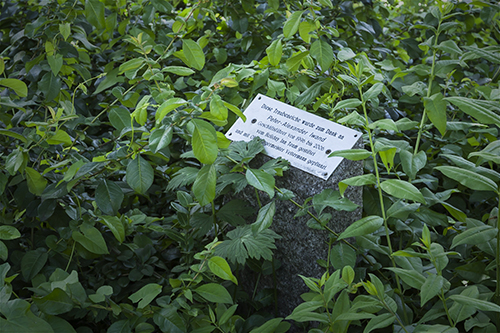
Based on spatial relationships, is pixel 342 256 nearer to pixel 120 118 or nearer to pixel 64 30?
pixel 120 118

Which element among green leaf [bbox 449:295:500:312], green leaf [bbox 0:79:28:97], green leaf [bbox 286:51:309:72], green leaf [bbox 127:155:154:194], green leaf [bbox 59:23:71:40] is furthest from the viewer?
green leaf [bbox 59:23:71:40]

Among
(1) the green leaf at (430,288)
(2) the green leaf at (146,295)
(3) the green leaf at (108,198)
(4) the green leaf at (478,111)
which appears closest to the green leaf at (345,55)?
(4) the green leaf at (478,111)

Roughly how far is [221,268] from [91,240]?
1.86ft

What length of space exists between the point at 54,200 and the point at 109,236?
0.90 ft

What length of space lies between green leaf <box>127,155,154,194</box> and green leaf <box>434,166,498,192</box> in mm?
928

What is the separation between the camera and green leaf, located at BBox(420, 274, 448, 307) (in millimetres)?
1043

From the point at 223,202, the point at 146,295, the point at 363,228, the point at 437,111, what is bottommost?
the point at 223,202

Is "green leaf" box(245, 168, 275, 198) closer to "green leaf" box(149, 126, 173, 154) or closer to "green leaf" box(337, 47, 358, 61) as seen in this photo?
"green leaf" box(149, 126, 173, 154)

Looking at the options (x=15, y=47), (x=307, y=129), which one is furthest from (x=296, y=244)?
(x=15, y=47)

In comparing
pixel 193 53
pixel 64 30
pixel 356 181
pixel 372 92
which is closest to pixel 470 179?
pixel 356 181

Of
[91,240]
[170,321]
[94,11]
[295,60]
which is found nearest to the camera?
[170,321]

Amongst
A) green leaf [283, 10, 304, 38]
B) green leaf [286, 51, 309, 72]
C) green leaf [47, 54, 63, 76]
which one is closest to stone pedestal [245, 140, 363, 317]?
green leaf [286, 51, 309, 72]

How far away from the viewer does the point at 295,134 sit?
5.15ft

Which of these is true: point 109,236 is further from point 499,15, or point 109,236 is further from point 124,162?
point 499,15
